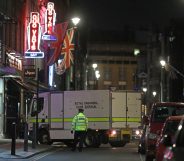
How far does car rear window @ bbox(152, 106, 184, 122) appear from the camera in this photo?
19.9 meters

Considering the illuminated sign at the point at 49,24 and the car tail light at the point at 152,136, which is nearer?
the car tail light at the point at 152,136

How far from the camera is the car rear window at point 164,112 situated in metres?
19.9

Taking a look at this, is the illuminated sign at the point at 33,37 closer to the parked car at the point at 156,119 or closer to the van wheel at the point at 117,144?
the van wheel at the point at 117,144

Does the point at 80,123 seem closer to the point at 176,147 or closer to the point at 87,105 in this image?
the point at 87,105

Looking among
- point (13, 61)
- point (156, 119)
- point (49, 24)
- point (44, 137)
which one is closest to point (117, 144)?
point (44, 137)

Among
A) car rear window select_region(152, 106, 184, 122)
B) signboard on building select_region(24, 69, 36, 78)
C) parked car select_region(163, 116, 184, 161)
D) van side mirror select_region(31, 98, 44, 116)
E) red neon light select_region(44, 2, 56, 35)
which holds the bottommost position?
parked car select_region(163, 116, 184, 161)

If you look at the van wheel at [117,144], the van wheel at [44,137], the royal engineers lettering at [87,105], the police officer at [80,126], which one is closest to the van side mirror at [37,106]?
the van wheel at [44,137]

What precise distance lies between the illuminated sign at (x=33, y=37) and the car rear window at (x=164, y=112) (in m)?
17.5

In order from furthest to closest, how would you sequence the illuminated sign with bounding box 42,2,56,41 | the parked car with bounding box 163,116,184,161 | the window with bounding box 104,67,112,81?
the window with bounding box 104,67,112,81, the illuminated sign with bounding box 42,2,56,41, the parked car with bounding box 163,116,184,161

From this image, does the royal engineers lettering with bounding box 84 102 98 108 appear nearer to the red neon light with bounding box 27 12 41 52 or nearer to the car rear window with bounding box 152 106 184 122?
the red neon light with bounding box 27 12 41 52

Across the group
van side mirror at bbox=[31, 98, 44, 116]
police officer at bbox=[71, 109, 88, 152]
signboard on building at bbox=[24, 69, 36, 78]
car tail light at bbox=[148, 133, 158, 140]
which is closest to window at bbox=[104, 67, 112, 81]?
signboard on building at bbox=[24, 69, 36, 78]

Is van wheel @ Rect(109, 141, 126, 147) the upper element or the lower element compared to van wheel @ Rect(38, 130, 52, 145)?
lower

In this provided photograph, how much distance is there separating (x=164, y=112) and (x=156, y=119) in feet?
1.54

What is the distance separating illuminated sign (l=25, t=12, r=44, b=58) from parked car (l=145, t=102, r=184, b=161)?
17513mm
